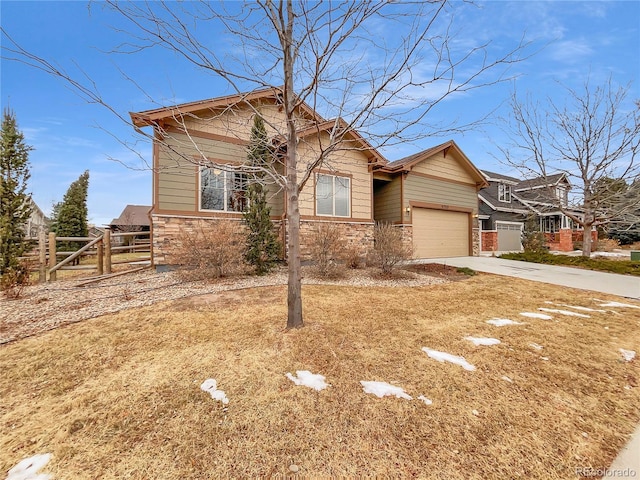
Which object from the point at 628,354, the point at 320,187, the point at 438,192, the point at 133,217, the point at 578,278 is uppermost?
the point at 133,217

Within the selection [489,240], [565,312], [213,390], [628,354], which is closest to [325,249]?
[565,312]

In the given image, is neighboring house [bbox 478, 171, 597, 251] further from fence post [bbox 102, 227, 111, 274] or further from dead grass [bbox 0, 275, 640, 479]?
fence post [bbox 102, 227, 111, 274]

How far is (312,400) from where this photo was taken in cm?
235

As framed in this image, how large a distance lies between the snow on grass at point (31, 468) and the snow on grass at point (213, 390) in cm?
103

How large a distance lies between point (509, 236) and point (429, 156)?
1257 cm

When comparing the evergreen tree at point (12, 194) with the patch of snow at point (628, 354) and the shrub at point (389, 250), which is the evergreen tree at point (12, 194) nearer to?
the shrub at point (389, 250)

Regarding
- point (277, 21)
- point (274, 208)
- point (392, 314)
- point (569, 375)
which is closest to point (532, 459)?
point (569, 375)

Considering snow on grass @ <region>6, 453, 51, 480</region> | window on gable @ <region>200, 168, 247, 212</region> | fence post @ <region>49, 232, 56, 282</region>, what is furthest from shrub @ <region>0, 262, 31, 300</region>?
snow on grass @ <region>6, 453, 51, 480</region>

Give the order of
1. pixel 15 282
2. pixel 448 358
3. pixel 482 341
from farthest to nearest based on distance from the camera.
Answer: pixel 15 282 < pixel 482 341 < pixel 448 358

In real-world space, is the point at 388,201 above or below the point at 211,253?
above

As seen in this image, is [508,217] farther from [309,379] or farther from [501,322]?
[309,379]

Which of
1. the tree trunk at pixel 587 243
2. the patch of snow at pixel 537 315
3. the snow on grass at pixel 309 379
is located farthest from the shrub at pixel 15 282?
the tree trunk at pixel 587 243

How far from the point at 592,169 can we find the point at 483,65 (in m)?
13.6

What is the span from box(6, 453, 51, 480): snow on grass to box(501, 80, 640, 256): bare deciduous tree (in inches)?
653
